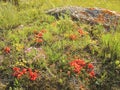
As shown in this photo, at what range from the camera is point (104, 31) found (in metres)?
9.34

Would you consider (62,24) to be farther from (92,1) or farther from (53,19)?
(92,1)

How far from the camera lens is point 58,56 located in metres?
7.82

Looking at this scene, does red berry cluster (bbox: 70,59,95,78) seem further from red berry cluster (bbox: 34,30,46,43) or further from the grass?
red berry cluster (bbox: 34,30,46,43)

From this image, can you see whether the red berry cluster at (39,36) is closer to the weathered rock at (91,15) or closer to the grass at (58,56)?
the grass at (58,56)

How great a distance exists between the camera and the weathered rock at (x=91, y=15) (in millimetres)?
9855

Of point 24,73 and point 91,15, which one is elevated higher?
point 91,15

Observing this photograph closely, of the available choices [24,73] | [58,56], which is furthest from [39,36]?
[24,73]

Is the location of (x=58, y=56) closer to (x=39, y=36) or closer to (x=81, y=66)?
(x=81, y=66)

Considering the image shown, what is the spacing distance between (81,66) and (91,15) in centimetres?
300

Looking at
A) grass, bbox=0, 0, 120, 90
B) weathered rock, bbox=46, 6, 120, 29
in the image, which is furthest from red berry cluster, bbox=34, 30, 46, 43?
weathered rock, bbox=46, 6, 120, 29

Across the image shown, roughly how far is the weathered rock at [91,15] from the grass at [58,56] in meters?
0.44

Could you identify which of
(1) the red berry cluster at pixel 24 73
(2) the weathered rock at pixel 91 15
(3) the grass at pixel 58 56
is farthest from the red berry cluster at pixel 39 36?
(2) the weathered rock at pixel 91 15

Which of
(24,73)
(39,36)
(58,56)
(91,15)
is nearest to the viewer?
(24,73)

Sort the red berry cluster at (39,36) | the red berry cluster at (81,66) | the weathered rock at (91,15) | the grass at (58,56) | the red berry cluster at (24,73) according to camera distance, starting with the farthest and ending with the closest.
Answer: the weathered rock at (91,15) → the red berry cluster at (39,36) → the red berry cluster at (81,66) → the grass at (58,56) → the red berry cluster at (24,73)
